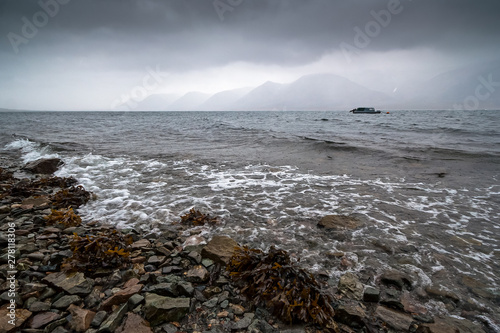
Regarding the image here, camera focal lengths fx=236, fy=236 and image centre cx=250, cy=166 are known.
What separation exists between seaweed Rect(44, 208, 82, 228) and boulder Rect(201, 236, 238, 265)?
315 centimetres

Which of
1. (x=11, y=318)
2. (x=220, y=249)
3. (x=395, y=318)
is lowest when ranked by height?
(x=395, y=318)

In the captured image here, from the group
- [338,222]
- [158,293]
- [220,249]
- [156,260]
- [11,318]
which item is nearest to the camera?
[11,318]

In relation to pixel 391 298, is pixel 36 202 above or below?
above

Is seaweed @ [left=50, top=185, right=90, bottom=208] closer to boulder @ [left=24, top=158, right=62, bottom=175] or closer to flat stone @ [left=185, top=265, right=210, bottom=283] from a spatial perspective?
boulder @ [left=24, top=158, right=62, bottom=175]

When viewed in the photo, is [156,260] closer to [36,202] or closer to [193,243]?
[193,243]

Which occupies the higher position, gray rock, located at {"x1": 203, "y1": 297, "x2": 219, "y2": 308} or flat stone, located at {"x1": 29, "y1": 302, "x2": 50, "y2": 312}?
flat stone, located at {"x1": 29, "y1": 302, "x2": 50, "y2": 312}

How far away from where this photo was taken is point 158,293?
306 cm

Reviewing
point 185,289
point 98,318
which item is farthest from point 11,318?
point 185,289

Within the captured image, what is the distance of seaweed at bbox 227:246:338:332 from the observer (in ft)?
9.38

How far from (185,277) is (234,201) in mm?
3394

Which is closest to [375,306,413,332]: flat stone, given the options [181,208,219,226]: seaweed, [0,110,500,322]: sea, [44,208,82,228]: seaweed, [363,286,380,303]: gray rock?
[363,286,380,303]: gray rock

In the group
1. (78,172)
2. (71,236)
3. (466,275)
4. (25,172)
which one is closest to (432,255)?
(466,275)

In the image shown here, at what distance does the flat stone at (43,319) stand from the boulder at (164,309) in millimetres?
946

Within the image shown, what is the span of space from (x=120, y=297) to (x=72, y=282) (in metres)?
0.83
